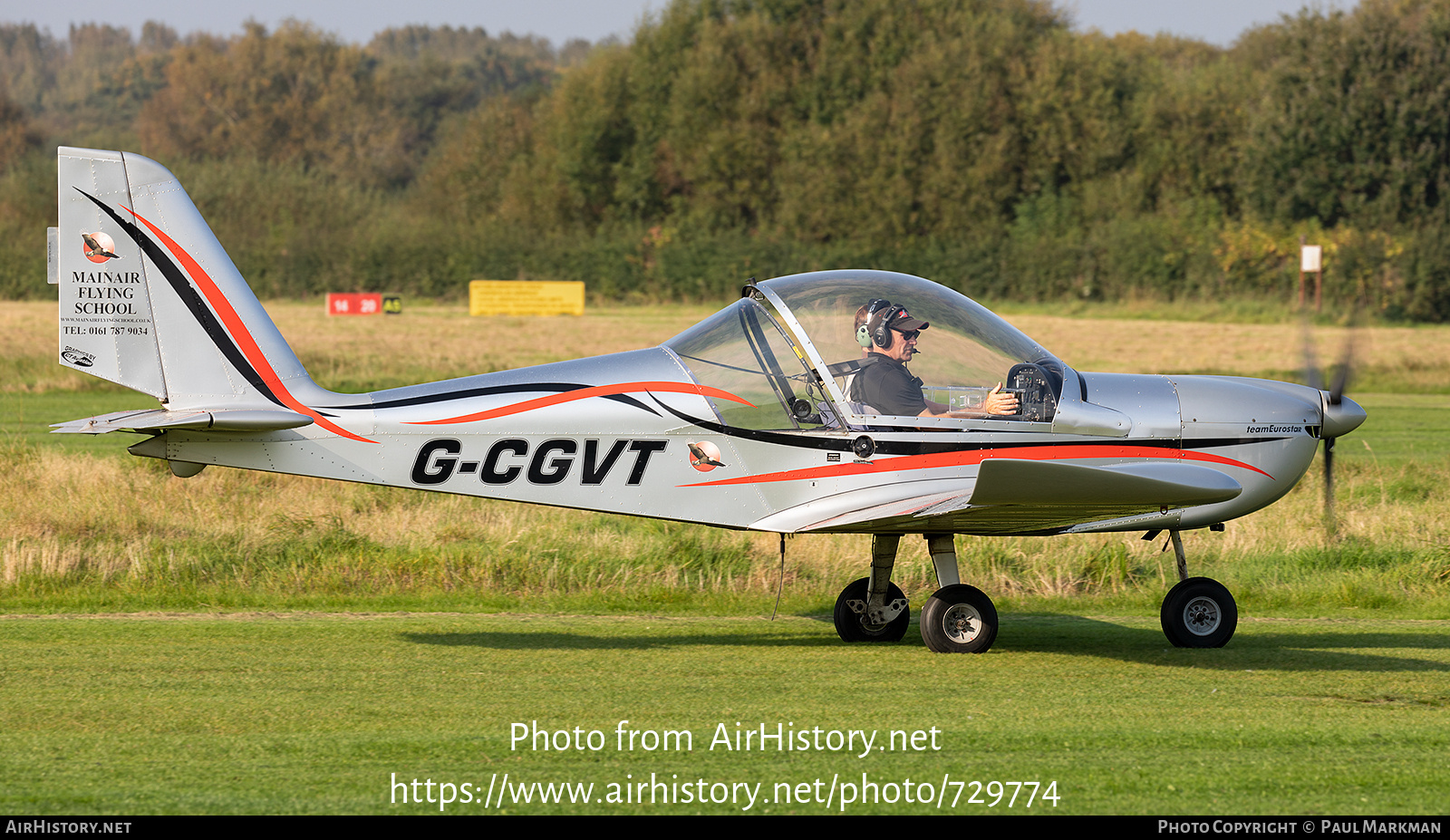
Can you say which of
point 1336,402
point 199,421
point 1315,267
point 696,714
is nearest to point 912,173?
point 1315,267

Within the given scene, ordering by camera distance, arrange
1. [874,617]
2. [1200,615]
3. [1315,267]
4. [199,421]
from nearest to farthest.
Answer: [199,421], [1200,615], [874,617], [1315,267]

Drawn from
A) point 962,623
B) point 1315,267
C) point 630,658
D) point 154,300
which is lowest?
point 630,658

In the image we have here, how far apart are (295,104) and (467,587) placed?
84981 mm

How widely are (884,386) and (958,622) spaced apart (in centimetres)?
142

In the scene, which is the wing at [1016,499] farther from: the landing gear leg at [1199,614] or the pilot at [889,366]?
the landing gear leg at [1199,614]

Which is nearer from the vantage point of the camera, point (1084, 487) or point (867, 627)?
point (1084, 487)

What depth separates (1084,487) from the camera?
673cm

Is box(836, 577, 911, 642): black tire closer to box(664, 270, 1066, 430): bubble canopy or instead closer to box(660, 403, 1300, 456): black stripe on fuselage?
box(660, 403, 1300, 456): black stripe on fuselage

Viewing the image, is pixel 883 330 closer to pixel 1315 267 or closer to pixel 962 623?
pixel 962 623

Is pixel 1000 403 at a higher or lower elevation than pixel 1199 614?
higher

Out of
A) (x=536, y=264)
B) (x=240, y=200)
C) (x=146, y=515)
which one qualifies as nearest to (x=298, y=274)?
(x=240, y=200)

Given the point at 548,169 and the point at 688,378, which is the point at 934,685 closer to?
the point at 688,378

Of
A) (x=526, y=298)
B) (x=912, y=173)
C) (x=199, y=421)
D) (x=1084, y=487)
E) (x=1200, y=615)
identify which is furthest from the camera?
(x=912, y=173)

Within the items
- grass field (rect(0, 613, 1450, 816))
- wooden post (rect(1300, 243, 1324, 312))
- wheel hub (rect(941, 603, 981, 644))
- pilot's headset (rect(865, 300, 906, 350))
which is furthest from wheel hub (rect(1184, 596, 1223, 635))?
wooden post (rect(1300, 243, 1324, 312))
